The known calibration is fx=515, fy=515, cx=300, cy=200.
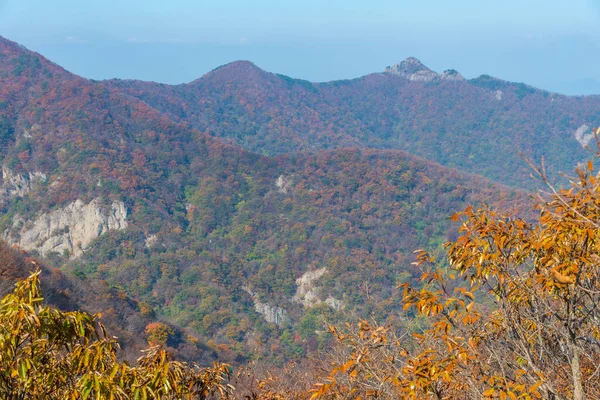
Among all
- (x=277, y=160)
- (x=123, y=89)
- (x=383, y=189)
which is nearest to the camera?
(x=383, y=189)

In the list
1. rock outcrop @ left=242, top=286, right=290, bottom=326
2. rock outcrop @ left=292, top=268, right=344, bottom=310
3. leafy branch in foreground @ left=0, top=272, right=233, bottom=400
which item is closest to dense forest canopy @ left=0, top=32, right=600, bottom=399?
rock outcrop @ left=242, top=286, right=290, bottom=326

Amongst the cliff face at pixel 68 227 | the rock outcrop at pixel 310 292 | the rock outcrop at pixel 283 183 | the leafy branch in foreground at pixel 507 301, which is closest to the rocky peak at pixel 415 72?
the rock outcrop at pixel 283 183

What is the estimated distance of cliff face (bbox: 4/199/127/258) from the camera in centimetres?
5816

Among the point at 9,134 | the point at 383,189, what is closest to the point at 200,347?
the point at 383,189

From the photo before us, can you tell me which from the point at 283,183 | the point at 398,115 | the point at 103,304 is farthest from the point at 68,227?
the point at 398,115

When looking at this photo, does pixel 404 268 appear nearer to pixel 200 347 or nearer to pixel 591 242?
pixel 200 347

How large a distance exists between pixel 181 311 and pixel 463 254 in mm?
47729

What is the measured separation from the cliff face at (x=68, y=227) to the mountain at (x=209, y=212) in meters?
0.15

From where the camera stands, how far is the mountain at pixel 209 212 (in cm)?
5222

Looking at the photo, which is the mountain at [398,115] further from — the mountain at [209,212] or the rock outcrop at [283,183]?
the rock outcrop at [283,183]

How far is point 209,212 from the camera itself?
70938 millimetres

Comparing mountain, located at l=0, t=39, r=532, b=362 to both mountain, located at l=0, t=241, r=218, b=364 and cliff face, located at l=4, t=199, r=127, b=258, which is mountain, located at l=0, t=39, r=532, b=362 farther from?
mountain, located at l=0, t=241, r=218, b=364

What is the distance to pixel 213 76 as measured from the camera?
17512 centimetres

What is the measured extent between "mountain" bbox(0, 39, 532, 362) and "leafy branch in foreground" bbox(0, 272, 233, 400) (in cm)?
3010
